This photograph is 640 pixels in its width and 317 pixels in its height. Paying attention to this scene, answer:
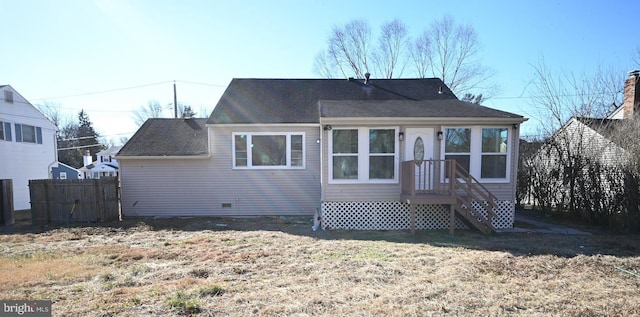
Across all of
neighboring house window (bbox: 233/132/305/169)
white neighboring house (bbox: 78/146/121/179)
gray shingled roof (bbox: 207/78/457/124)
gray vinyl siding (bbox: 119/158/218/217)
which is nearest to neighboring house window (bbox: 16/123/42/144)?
gray vinyl siding (bbox: 119/158/218/217)

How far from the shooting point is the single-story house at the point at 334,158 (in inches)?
305

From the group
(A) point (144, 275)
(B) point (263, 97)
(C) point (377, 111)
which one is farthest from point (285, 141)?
(A) point (144, 275)

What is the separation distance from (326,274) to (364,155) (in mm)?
4026

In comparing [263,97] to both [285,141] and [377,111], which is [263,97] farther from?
[377,111]

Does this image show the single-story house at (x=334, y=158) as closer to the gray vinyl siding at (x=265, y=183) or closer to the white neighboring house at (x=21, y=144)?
the gray vinyl siding at (x=265, y=183)

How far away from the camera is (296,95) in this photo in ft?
40.0

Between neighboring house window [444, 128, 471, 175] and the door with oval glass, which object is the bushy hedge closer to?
neighboring house window [444, 128, 471, 175]

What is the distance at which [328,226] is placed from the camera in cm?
808

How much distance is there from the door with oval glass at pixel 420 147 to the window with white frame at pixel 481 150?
455 mm

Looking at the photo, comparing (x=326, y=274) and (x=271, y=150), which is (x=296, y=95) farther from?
(x=326, y=274)

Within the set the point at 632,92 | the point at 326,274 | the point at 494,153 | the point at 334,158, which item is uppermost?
the point at 632,92

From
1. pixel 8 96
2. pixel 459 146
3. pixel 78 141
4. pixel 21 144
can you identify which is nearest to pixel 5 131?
pixel 21 144

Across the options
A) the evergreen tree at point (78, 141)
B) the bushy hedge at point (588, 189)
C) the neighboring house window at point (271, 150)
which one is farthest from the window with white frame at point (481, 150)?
the evergreen tree at point (78, 141)
